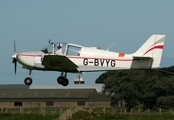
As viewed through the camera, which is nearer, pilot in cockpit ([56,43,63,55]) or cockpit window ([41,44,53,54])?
pilot in cockpit ([56,43,63,55])

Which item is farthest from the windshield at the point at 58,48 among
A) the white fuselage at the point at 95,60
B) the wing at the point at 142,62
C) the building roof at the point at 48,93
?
the building roof at the point at 48,93

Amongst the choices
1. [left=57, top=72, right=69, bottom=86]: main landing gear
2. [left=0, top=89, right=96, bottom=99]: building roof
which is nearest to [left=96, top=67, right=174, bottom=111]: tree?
[left=0, top=89, right=96, bottom=99]: building roof

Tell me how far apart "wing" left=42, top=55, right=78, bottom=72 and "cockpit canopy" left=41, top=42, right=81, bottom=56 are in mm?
379

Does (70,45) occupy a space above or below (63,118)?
above

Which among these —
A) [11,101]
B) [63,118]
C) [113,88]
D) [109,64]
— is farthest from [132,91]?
[109,64]

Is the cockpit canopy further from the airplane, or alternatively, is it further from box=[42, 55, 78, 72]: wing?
box=[42, 55, 78, 72]: wing

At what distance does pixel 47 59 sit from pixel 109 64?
3.31m

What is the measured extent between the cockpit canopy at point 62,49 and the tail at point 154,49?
3.37 metres

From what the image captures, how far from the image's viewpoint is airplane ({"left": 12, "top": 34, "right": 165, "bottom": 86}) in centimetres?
2844

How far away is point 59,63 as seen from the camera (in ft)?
93.8

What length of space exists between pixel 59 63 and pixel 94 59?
6.03ft

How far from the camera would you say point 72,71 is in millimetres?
28984

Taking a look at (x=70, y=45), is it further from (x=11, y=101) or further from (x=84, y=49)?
(x=11, y=101)

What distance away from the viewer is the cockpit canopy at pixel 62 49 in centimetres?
2802
